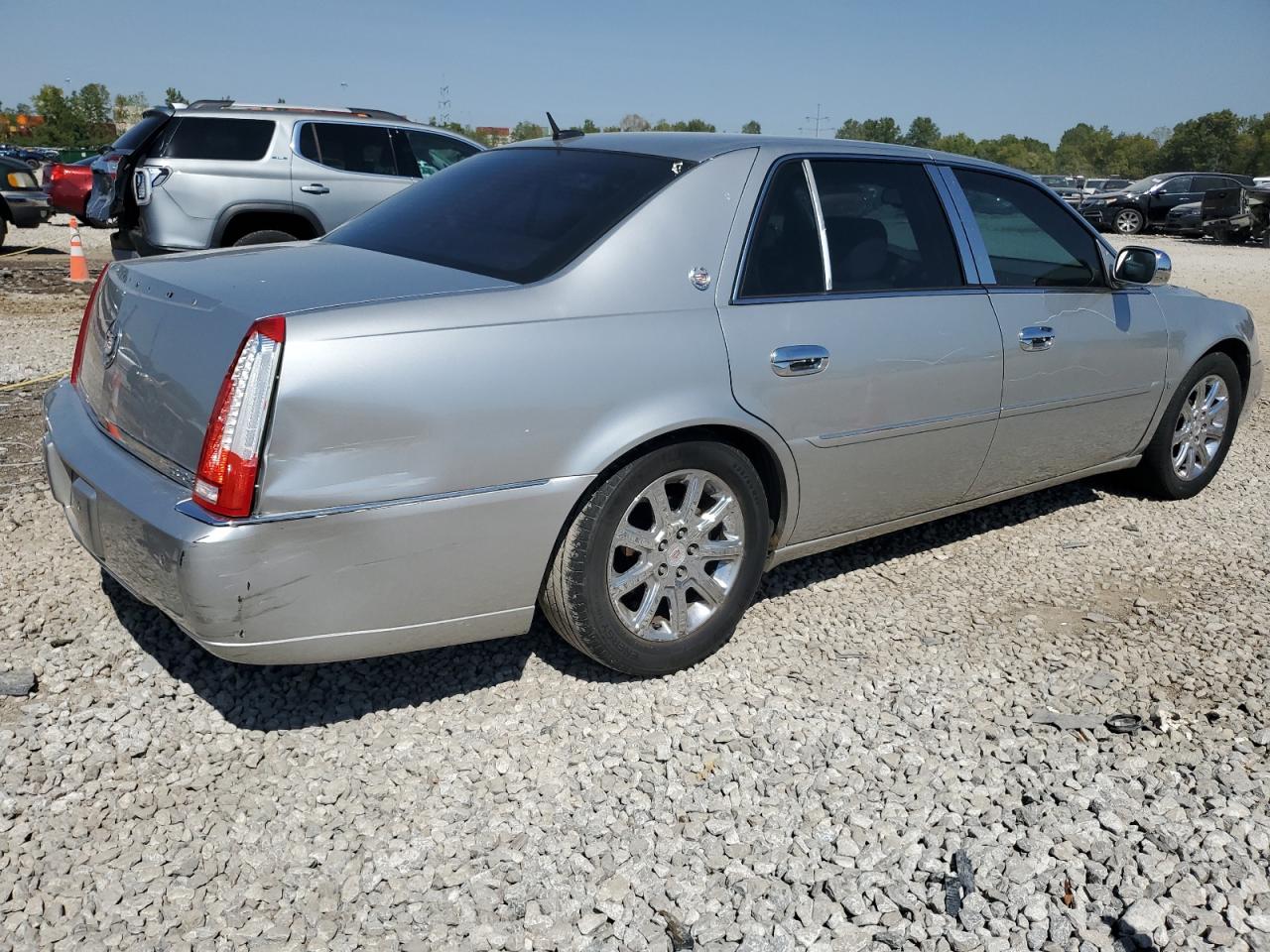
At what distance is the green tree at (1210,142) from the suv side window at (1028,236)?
104 meters

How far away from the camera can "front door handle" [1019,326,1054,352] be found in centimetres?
402

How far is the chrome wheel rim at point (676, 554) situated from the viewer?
3145 mm

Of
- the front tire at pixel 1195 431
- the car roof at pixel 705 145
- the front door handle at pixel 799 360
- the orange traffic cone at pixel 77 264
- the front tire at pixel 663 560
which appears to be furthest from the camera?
the orange traffic cone at pixel 77 264

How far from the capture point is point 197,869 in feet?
7.97

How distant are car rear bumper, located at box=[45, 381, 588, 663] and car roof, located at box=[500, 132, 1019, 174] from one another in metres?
1.25

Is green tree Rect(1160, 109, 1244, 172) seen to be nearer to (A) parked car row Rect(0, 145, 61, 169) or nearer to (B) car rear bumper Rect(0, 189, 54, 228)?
(A) parked car row Rect(0, 145, 61, 169)

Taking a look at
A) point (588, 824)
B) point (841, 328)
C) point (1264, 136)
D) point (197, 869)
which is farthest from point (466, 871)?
point (1264, 136)

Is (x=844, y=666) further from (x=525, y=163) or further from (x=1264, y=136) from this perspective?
(x=1264, y=136)

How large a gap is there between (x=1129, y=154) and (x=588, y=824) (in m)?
128

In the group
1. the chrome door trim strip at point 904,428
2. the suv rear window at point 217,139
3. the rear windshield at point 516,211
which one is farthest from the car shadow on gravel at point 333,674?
the suv rear window at point 217,139

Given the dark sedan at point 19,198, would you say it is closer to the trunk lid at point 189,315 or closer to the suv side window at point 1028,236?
the trunk lid at point 189,315

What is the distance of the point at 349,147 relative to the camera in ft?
31.9

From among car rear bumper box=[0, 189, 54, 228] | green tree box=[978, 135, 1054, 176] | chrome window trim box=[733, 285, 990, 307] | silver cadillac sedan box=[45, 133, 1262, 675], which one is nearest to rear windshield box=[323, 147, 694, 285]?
silver cadillac sedan box=[45, 133, 1262, 675]

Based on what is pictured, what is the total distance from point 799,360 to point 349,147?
24.9 ft
